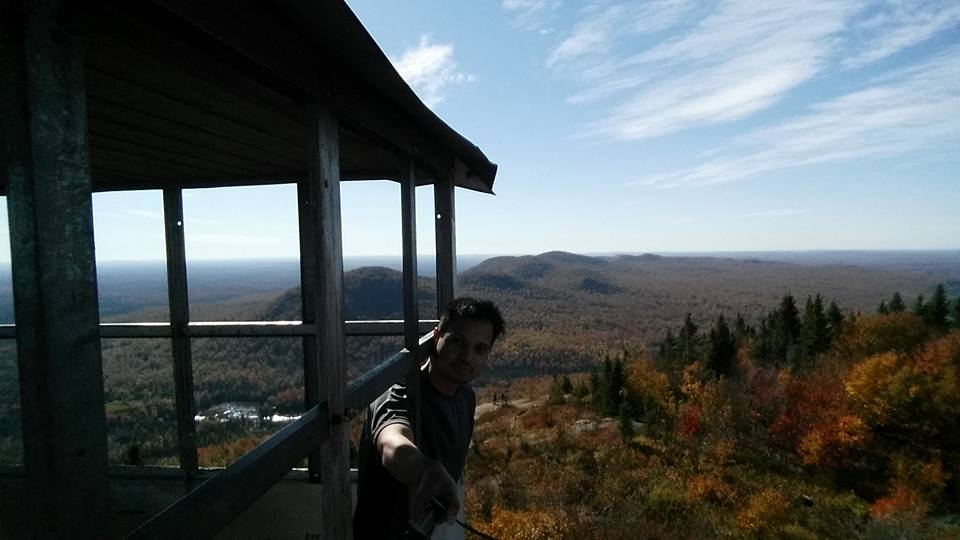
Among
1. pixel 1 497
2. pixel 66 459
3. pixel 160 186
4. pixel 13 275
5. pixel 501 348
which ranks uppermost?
pixel 160 186

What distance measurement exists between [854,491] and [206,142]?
51528 millimetres

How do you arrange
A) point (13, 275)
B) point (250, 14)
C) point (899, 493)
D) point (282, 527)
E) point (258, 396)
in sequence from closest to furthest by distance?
point (13, 275) → point (250, 14) → point (282, 527) → point (258, 396) → point (899, 493)

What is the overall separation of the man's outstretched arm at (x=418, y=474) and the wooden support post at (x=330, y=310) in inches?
9.9

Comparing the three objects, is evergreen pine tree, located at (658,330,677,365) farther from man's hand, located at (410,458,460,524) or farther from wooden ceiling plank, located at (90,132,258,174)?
man's hand, located at (410,458,460,524)

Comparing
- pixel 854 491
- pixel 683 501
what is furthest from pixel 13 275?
pixel 854 491

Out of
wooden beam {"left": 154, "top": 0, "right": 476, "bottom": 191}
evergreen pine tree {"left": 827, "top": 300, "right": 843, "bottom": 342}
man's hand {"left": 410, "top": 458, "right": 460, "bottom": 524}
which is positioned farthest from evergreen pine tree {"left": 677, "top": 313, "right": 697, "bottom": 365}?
man's hand {"left": 410, "top": 458, "right": 460, "bottom": 524}

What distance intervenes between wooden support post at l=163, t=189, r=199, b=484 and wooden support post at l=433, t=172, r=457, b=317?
7.66 ft

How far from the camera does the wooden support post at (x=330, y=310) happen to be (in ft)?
7.52

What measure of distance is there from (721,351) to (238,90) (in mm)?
59048

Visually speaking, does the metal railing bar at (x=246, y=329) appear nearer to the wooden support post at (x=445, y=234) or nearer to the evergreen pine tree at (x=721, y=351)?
the wooden support post at (x=445, y=234)

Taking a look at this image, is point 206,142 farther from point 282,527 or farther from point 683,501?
point 683,501

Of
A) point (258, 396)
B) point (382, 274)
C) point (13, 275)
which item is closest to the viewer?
point (13, 275)

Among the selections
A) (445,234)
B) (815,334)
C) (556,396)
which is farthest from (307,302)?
(815,334)

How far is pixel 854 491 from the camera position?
4209 centimetres
